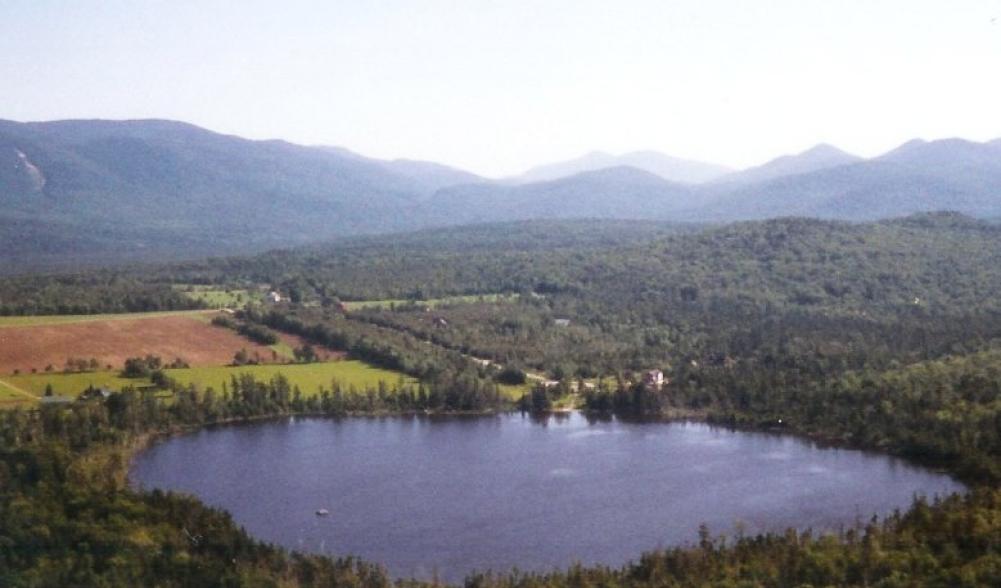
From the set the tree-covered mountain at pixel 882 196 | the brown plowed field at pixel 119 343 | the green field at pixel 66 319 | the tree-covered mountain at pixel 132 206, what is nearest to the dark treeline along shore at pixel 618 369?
the green field at pixel 66 319

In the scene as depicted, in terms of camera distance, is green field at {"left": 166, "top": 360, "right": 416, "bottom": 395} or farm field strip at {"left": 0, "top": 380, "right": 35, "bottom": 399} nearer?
farm field strip at {"left": 0, "top": 380, "right": 35, "bottom": 399}

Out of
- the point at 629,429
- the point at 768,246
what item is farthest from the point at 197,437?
the point at 768,246

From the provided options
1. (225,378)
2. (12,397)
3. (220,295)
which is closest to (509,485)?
(225,378)

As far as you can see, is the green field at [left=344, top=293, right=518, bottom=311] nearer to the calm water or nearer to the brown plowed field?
the brown plowed field

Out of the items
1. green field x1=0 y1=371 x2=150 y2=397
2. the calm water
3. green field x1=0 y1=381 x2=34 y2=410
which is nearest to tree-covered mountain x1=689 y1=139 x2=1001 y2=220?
the calm water

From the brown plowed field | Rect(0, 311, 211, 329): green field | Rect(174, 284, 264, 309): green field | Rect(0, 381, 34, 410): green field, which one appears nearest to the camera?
Rect(0, 381, 34, 410): green field

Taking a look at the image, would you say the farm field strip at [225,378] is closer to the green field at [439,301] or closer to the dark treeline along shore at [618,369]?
the dark treeline along shore at [618,369]

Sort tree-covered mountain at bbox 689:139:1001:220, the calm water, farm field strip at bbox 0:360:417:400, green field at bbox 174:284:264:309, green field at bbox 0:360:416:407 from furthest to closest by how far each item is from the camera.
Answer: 1. tree-covered mountain at bbox 689:139:1001:220
2. green field at bbox 174:284:264:309
3. farm field strip at bbox 0:360:417:400
4. green field at bbox 0:360:416:407
5. the calm water
